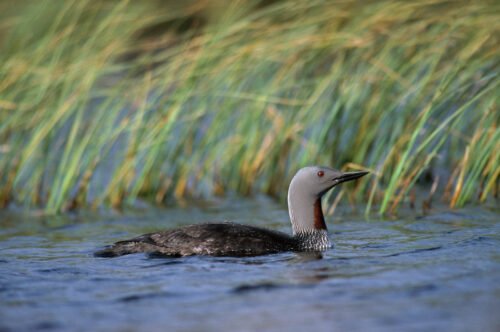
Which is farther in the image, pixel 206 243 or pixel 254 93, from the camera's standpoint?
pixel 254 93

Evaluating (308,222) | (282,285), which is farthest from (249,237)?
(282,285)

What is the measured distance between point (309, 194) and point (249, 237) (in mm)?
644

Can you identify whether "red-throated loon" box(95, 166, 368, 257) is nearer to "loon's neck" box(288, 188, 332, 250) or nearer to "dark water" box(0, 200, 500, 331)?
"loon's neck" box(288, 188, 332, 250)

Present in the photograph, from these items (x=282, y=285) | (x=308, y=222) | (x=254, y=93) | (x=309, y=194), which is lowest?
(x=282, y=285)

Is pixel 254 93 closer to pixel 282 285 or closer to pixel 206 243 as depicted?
pixel 206 243

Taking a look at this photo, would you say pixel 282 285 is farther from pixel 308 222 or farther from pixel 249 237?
pixel 308 222

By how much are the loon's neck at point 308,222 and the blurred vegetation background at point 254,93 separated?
739 mm

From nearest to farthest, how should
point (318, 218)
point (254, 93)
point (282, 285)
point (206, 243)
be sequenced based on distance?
point (282, 285) → point (206, 243) → point (318, 218) → point (254, 93)

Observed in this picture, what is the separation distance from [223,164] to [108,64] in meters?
1.49

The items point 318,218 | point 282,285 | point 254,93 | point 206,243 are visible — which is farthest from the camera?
point 254,93

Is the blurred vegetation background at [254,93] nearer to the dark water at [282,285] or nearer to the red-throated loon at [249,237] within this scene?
the red-throated loon at [249,237]

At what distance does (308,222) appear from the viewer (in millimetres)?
7750

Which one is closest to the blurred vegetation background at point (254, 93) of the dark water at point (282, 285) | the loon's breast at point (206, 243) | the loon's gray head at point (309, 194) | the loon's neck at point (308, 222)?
the loon's gray head at point (309, 194)

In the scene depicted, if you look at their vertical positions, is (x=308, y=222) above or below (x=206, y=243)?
above
